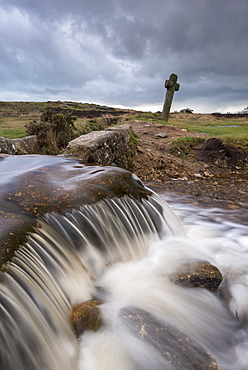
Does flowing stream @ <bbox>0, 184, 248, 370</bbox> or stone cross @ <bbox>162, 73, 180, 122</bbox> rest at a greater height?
stone cross @ <bbox>162, 73, 180, 122</bbox>

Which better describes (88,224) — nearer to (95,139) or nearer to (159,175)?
(95,139)

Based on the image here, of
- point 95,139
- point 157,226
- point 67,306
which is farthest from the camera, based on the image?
point 95,139

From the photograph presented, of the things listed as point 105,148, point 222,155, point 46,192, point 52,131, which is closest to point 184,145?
point 222,155

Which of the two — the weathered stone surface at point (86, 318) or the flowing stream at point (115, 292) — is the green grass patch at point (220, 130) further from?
the weathered stone surface at point (86, 318)

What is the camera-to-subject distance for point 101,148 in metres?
7.21

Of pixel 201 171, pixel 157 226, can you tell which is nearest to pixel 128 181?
pixel 157 226

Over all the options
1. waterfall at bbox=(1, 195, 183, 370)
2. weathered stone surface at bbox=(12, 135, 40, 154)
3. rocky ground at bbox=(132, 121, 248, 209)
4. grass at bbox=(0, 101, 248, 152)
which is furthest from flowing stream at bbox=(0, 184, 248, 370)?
grass at bbox=(0, 101, 248, 152)

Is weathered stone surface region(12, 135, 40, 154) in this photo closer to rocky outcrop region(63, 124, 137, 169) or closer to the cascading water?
rocky outcrop region(63, 124, 137, 169)

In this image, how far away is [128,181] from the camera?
4324 millimetres

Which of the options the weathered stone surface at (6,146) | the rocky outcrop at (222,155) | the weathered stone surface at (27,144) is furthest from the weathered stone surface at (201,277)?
the weathered stone surface at (27,144)

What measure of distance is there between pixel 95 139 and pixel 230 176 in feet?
17.2

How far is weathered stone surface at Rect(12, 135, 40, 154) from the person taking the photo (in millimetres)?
8974

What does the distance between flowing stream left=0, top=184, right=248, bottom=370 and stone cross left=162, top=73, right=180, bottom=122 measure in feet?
52.1

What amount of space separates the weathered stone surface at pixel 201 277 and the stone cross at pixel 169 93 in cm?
1708
